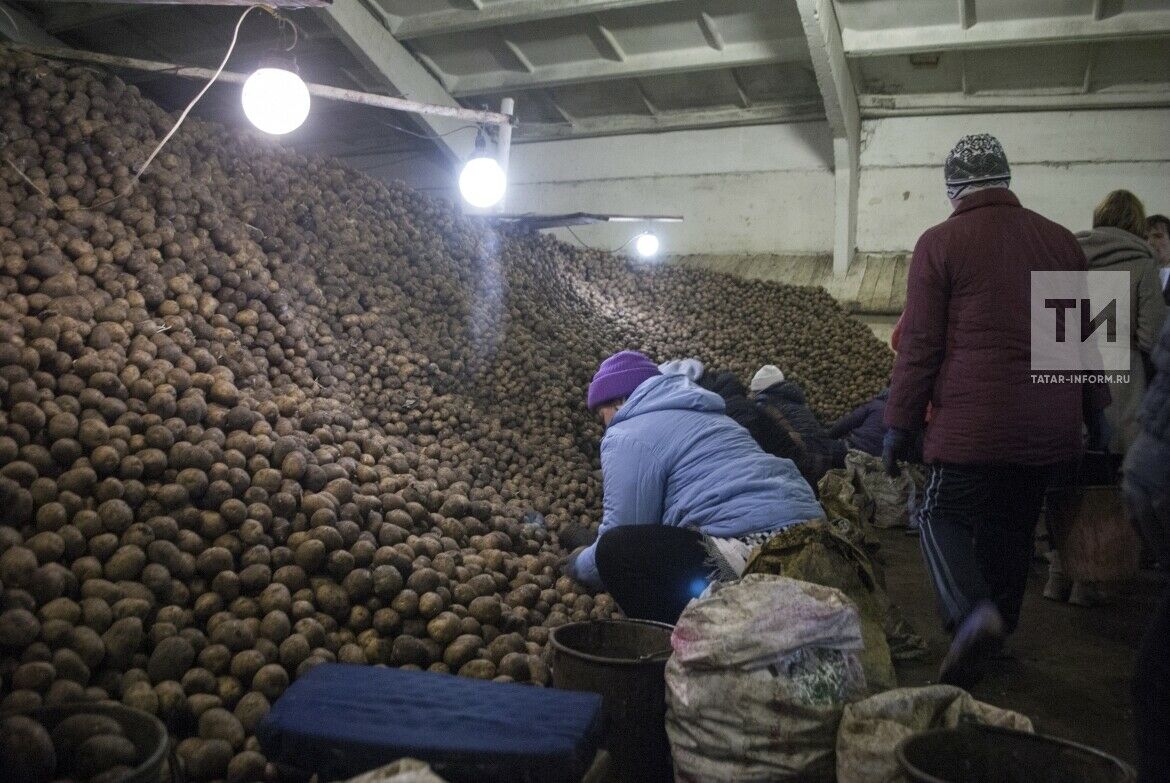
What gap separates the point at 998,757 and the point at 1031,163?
9929 mm

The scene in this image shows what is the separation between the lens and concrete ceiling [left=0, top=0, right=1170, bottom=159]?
29.0 ft

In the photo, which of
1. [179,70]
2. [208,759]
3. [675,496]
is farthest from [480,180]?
[208,759]

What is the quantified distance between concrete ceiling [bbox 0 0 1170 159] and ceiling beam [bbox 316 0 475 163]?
0.03 meters

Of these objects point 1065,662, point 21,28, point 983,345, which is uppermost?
point 21,28

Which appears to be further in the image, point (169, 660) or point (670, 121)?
point (670, 121)

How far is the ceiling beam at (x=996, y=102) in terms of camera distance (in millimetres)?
9344

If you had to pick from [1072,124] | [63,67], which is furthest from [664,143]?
[63,67]

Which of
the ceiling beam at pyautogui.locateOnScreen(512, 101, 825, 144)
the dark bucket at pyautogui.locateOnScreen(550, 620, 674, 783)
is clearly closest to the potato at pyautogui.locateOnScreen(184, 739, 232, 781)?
the dark bucket at pyautogui.locateOnScreen(550, 620, 674, 783)

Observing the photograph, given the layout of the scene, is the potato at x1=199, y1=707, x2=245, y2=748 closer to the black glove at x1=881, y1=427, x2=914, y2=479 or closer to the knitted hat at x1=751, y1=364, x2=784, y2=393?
the black glove at x1=881, y1=427, x2=914, y2=479

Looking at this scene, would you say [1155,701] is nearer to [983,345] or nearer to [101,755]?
[983,345]

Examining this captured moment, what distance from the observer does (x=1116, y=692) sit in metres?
3.20

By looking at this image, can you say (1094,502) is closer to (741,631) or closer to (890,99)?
(741,631)

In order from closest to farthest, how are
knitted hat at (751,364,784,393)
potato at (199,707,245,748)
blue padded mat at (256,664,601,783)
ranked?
blue padded mat at (256,664,601,783) → potato at (199,707,245,748) → knitted hat at (751,364,784,393)

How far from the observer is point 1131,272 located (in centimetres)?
376
